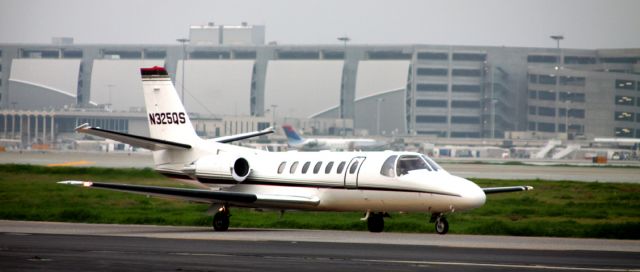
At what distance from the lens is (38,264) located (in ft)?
65.8

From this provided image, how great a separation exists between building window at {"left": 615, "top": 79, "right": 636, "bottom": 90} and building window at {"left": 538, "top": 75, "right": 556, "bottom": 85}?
10638 mm

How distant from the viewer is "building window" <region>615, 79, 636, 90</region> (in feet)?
621

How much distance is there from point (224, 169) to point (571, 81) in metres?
164

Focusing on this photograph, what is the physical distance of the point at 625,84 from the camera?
190 m

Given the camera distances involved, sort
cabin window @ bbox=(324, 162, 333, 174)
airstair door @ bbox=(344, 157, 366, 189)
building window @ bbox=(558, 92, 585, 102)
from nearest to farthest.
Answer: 1. airstair door @ bbox=(344, 157, 366, 189)
2. cabin window @ bbox=(324, 162, 333, 174)
3. building window @ bbox=(558, 92, 585, 102)

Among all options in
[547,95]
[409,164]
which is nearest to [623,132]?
[547,95]

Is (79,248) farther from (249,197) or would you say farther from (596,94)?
(596,94)

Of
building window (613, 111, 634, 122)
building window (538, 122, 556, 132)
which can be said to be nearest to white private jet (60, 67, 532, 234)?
building window (613, 111, 634, 122)

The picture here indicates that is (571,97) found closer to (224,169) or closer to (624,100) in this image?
(624,100)

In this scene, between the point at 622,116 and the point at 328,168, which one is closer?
the point at 328,168

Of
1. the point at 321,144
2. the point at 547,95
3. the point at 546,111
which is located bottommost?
the point at 321,144

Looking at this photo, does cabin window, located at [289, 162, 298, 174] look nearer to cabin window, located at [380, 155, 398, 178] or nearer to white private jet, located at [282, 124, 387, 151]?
cabin window, located at [380, 155, 398, 178]

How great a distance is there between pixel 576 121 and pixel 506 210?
157 meters

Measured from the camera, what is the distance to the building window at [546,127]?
19662 cm
